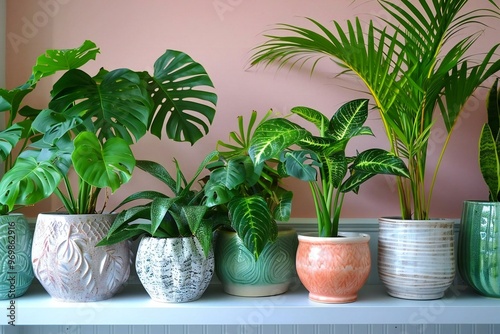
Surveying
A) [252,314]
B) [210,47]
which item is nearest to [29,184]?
[252,314]

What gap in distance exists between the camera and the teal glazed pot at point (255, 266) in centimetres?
133

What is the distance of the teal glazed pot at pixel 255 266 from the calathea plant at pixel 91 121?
1.15 ft

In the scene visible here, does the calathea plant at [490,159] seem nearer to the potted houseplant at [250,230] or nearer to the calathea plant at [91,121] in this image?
the potted houseplant at [250,230]

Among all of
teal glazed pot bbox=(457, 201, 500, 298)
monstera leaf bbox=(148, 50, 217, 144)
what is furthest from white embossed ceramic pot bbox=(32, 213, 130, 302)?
teal glazed pot bbox=(457, 201, 500, 298)

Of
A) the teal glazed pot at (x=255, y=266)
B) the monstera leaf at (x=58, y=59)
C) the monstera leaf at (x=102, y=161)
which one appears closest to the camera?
the monstera leaf at (x=102, y=161)

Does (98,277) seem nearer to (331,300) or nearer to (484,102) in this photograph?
(331,300)

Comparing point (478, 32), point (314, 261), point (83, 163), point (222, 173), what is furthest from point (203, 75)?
point (478, 32)

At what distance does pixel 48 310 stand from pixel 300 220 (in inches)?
30.3

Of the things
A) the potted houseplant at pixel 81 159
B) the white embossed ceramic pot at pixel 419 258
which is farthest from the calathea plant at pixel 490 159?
the potted houseplant at pixel 81 159

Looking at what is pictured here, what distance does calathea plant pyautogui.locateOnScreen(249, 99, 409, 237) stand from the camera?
46.4 inches

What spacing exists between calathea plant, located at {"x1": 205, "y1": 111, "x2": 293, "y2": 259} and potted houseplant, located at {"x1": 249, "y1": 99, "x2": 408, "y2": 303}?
0.08 metres

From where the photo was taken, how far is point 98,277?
128 cm

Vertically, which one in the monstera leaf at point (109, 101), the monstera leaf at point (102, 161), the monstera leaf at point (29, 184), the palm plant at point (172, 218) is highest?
the monstera leaf at point (109, 101)

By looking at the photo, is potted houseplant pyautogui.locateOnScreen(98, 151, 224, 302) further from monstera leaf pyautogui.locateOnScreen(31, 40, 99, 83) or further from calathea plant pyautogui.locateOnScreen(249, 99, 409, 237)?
monstera leaf pyautogui.locateOnScreen(31, 40, 99, 83)
